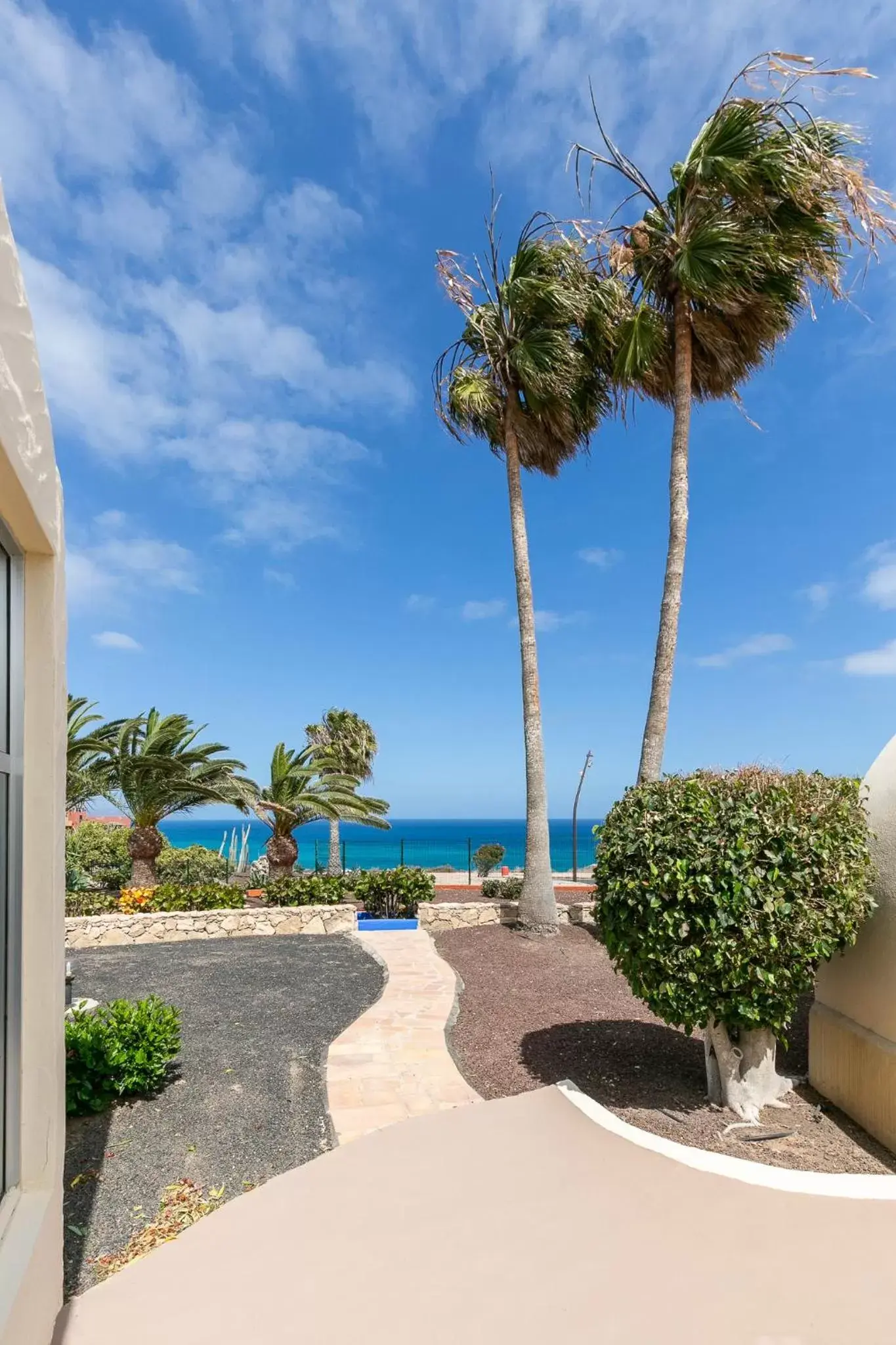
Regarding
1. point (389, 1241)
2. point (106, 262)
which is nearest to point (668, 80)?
point (106, 262)

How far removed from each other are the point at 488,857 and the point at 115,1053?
1163 inches

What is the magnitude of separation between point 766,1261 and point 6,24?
25.2 ft

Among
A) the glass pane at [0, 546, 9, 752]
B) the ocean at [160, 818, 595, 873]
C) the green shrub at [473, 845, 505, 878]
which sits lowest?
the ocean at [160, 818, 595, 873]

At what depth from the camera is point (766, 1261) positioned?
339cm

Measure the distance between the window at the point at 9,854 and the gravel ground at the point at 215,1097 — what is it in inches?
54.6

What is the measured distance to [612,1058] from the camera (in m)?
6.37

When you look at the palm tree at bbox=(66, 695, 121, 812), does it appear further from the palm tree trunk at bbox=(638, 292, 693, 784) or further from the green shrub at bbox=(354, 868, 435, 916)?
the palm tree trunk at bbox=(638, 292, 693, 784)

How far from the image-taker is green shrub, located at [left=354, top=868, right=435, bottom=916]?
46.4 ft

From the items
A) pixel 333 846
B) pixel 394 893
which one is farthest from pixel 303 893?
pixel 333 846

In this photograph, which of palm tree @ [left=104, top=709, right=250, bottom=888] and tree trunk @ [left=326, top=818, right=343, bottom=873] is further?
tree trunk @ [left=326, top=818, right=343, bottom=873]

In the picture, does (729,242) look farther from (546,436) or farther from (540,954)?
(540,954)

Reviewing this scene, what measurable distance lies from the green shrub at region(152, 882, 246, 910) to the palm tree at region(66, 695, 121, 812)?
11.4ft

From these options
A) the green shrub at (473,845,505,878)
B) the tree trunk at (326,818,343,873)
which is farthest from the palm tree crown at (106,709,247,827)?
the green shrub at (473,845,505,878)

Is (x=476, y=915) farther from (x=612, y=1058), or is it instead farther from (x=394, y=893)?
(x=612, y=1058)
